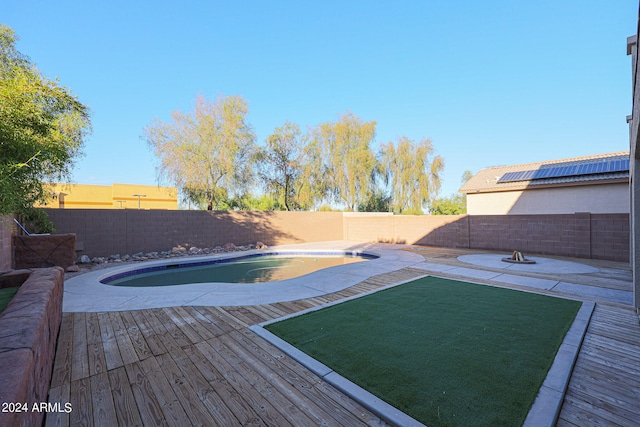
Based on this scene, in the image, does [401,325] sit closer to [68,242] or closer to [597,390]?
[597,390]

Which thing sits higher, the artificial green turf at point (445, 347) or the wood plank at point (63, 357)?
the artificial green turf at point (445, 347)

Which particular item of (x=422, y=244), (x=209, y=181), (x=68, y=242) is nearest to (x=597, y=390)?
(x=68, y=242)

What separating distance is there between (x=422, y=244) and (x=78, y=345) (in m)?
10.2

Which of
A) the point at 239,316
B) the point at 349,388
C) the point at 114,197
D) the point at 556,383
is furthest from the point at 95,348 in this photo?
the point at 114,197

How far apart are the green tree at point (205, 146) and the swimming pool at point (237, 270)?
4845 millimetres

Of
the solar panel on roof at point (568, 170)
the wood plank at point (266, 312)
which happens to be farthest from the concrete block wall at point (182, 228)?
the solar panel on roof at point (568, 170)

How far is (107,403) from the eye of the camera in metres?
1.61

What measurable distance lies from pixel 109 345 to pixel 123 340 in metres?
0.11

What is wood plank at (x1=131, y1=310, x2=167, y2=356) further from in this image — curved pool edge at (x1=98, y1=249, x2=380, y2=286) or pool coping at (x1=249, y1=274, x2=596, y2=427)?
curved pool edge at (x1=98, y1=249, x2=380, y2=286)

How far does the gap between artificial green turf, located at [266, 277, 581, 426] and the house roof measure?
9.61m

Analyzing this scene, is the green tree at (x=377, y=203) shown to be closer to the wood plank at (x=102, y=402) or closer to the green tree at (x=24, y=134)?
the green tree at (x=24, y=134)

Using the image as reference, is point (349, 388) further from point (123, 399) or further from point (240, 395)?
point (123, 399)

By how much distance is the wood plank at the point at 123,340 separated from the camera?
6.97ft

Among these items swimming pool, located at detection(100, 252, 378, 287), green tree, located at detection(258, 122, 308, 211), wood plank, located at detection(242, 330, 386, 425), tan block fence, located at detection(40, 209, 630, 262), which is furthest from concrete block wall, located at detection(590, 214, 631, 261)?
green tree, located at detection(258, 122, 308, 211)
